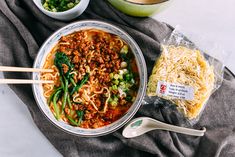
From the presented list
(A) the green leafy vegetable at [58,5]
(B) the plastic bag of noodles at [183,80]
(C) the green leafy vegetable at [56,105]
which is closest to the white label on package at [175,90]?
(B) the plastic bag of noodles at [183,80]

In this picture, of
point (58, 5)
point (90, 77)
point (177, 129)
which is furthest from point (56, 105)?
point (177, 129)

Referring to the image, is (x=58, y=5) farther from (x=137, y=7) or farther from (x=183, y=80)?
(x=183, y=80)

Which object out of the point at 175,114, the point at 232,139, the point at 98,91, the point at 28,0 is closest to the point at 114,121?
the point at 98,91

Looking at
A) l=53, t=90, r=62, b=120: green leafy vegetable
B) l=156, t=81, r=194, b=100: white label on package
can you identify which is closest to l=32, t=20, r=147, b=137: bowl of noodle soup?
l=53, t=90, r=62, b=120: green leafy vegetable

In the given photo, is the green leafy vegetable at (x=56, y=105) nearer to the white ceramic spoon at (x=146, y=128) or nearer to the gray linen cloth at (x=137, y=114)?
the gray linen cloth at (x=137, y=114)

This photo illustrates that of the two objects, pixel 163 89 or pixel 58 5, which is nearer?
pixel 163 89

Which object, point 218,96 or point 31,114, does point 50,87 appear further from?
point 218,96
